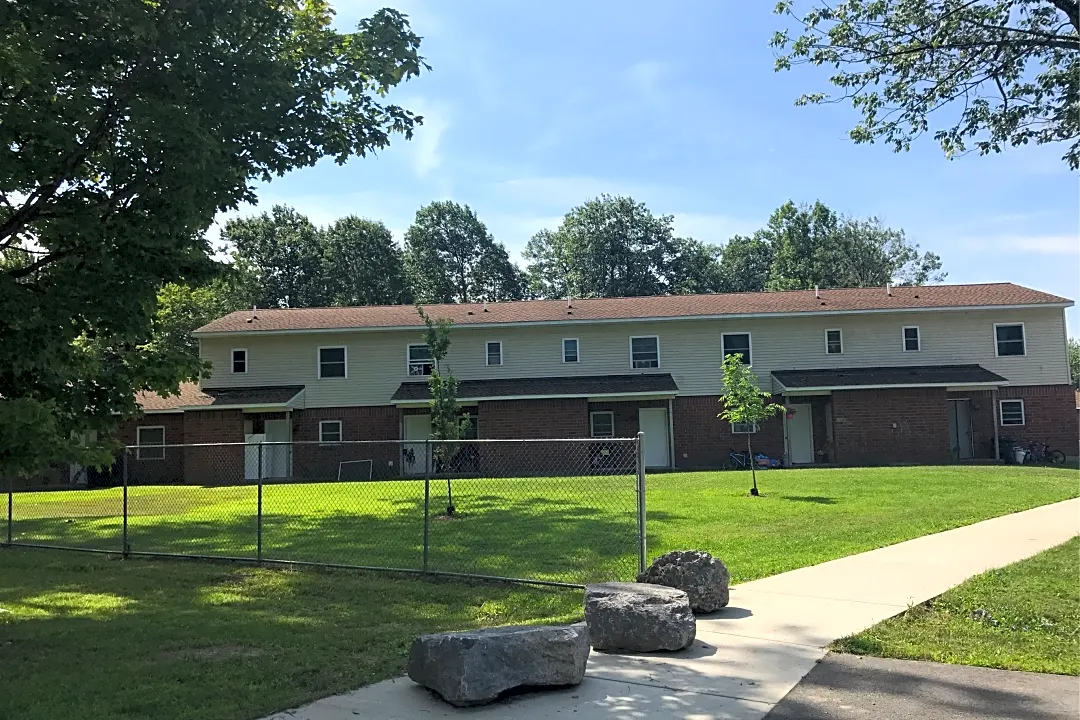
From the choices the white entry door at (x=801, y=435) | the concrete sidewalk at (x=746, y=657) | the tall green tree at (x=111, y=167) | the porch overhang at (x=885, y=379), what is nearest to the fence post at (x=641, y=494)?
the concrete sidewalk at (x=746, y=657)

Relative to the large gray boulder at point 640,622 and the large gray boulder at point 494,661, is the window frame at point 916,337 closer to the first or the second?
the large gray boulder at point 640,622

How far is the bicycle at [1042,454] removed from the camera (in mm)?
27297

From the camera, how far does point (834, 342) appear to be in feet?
97.0

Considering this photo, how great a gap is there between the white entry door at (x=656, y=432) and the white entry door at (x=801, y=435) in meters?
4.45

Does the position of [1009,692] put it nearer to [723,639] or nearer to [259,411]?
[723,639]

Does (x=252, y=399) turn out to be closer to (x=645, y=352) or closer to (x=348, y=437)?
(x=348, y=437)

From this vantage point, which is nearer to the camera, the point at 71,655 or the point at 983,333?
the point at 71,655

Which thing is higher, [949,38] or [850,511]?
[949,38]

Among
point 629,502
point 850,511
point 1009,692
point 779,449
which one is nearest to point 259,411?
point 629,502

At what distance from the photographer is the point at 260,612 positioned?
26.0 feet

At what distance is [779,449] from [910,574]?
20211mm

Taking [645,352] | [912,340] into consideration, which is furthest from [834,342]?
[645,352]

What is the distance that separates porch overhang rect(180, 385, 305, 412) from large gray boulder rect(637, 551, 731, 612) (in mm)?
22980

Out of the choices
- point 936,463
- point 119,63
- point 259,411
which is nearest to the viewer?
point 119,63
